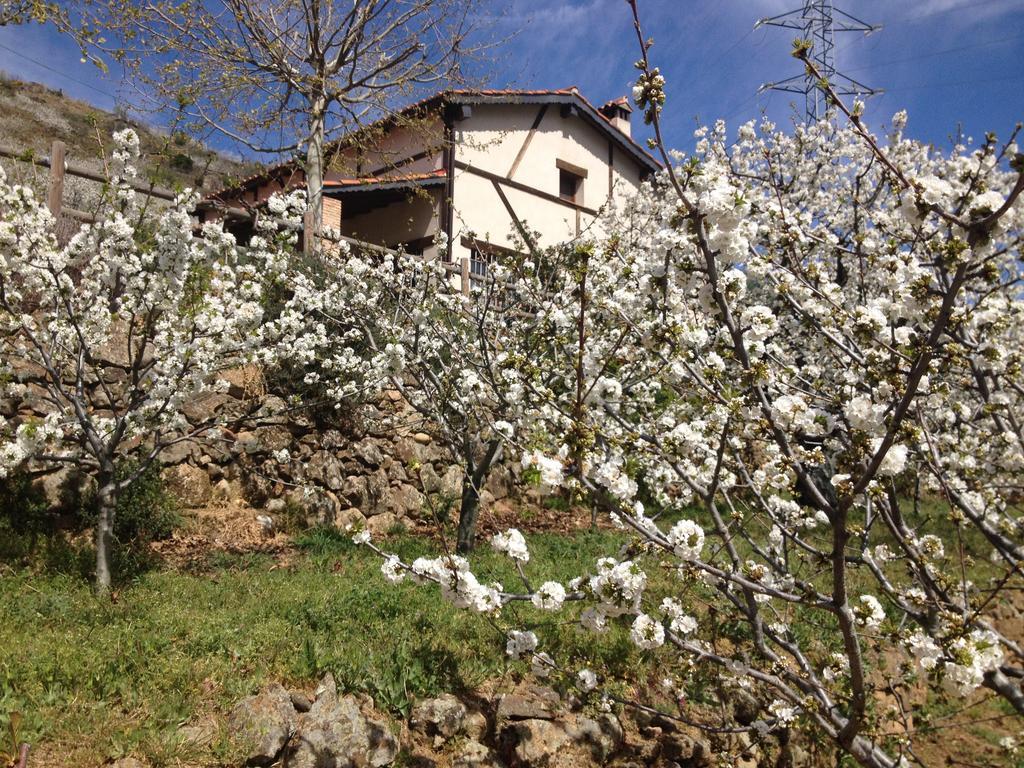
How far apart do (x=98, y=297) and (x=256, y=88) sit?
7.73 metres

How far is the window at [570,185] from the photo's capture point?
18.0 m

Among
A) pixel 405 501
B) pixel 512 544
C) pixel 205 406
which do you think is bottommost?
pixel 405 501

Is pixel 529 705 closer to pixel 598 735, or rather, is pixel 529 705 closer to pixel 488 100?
pixel 598 735

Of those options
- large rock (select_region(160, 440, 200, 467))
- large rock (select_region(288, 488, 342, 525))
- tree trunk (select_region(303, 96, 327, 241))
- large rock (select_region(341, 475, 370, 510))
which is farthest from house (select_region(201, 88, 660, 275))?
large rock (select_region(288, 488, 342, 525))

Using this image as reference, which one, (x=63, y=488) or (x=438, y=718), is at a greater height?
(x=63, y=488)

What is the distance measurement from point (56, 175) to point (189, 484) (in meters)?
4.07

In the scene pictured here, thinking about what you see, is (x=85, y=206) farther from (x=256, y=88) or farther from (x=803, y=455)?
(x=803, y=455)

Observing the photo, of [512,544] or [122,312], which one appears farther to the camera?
[122,312]

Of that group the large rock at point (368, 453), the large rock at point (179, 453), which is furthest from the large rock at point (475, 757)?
the large rock at point (368, 453)

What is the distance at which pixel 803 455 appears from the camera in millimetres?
3004

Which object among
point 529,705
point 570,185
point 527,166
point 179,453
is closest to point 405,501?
point 179,453

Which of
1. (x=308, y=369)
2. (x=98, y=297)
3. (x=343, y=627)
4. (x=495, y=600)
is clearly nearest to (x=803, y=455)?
(x=495, y=600)

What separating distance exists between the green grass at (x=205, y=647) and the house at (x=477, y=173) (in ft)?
30.6

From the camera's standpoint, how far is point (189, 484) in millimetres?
6957
